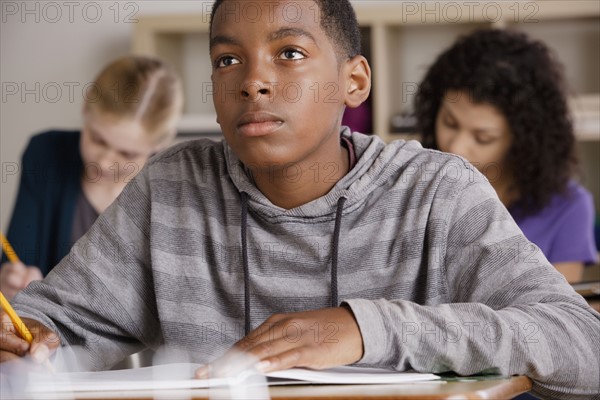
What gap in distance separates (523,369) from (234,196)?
51 cm

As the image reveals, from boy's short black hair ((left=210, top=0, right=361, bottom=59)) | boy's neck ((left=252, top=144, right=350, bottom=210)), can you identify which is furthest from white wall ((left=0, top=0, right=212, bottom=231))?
boy's neck ((left=252, top=144, right=350, bottom=210))

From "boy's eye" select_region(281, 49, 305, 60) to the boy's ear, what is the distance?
124mm

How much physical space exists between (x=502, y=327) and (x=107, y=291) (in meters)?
0.57

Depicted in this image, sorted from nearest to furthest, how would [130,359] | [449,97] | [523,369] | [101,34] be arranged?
1. [523,369]
2. [130,359]
3. [449,97]
4. [101,34]

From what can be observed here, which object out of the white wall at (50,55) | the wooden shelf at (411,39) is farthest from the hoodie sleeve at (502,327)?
the white wall at (50,55)

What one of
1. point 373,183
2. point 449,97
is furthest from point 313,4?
point 449,97

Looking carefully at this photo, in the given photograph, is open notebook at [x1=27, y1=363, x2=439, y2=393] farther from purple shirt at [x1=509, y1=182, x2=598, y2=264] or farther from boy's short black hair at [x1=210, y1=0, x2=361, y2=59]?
purple shirt at [x1=509, y1=182, x2=598, y2=264]

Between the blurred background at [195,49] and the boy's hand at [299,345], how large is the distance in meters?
2.45

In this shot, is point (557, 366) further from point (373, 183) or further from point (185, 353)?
point (185, 353)

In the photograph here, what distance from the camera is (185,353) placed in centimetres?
122

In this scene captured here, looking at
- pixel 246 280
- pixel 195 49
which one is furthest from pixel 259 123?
→ pixel 195 49

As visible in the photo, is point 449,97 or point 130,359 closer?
point 130,359

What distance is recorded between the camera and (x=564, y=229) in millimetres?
2400

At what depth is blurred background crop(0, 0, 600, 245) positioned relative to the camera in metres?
3.61
